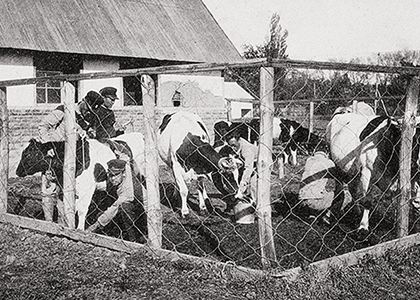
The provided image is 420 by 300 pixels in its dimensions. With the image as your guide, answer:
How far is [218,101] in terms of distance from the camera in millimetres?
19312

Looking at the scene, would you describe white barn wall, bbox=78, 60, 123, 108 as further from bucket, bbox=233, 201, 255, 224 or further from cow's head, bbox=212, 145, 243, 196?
bucket, bbox=233, 201, 255, 224

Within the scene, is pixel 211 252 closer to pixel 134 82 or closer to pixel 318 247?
pixel 318 247

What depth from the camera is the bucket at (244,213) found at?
6836mm

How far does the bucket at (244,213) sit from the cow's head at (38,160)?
95.7 inches

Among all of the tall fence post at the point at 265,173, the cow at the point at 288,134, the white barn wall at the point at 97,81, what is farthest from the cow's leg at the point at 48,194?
the white barn wall at the point at 97,81

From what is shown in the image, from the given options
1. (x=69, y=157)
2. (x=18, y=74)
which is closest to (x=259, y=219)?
(x=69, y=157)

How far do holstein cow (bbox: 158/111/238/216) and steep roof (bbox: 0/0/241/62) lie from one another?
6826mm

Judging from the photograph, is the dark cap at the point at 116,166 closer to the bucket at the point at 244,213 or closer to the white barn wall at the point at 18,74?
the bucket at the point at 244,213

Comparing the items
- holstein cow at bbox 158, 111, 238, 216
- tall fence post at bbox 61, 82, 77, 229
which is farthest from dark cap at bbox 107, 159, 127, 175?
holstein cow at bbox 158, 111, 238, 216

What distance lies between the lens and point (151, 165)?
5383 mm

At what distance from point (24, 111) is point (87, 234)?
8.43m

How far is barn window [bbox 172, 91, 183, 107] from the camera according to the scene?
1805 cm

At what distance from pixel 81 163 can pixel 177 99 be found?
12.1m

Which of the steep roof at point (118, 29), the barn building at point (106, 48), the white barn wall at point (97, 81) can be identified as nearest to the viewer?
the barn building at point (106, 48)
